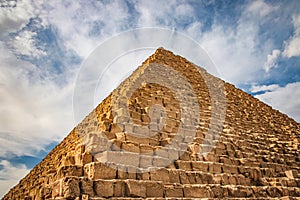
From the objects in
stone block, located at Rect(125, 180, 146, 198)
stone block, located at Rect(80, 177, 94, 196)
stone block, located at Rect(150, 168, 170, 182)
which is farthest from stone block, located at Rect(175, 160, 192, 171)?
stone block, located at Rect(80, 177, 94, 196)

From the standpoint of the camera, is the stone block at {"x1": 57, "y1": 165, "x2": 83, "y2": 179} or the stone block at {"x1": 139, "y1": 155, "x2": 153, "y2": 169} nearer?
the stone block at {"x1": 57, "y1": 165, "x2": 83, "y2": 179}

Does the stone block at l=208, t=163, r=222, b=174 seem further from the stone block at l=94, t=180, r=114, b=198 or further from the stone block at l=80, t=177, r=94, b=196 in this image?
the stone block at l=80, t=177, r=94, b=196

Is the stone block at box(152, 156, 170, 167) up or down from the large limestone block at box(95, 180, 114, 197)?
up

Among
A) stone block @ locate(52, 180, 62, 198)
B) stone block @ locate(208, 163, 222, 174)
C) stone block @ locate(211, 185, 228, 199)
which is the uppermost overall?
stone block @ locate(208, 163, 222, 174)

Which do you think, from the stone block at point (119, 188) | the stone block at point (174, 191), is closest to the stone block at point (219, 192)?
the stone block at point (174, 191)

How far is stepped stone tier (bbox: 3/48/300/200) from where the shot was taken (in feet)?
16.5

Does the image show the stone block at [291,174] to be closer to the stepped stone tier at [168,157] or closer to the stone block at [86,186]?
the stepped stone tier at [168,157]

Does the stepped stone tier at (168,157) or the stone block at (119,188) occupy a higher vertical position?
the stepped stone tier at (168,157)

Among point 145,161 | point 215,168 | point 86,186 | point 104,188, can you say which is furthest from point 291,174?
point 86,186

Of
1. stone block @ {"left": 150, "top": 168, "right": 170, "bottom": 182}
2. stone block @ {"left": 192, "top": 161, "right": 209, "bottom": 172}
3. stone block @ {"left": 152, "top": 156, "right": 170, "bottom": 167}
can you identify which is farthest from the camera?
stone block @ {"left": 192, "top": 161, "right": 209, "bottom": 172}

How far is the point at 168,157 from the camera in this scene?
625cm

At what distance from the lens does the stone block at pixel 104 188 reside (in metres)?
4.74

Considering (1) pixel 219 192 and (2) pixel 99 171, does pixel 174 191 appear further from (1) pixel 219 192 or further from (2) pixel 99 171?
(2) pixel 99 171

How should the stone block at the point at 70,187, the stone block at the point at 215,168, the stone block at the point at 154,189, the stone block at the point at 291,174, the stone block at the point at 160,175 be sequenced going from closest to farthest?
the stone block at the point at 70,187 < the stone block at the point at 154,189 < the stone block at the point at 160,175 < the stone block at the point at 215,168 < the stone block at the point at 291,174
